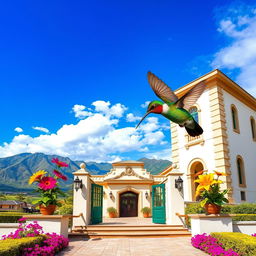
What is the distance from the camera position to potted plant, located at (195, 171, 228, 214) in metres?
8.46

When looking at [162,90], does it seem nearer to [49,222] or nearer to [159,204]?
[49,222]

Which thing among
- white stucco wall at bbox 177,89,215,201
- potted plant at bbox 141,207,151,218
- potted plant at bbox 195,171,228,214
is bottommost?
potted plant at bbox 141,207,151,218

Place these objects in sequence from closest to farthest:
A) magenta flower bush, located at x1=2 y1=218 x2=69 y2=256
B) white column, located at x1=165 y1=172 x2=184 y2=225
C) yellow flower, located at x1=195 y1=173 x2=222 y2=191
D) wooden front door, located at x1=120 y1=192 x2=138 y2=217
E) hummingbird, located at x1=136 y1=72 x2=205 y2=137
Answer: hummingbird, located at x1=136 y1=72 x2=205 y2=137 < magenta flower bush, located at x1=2 y1=218 x2=69 y2=256 < yellow flower, located at x1=195 y1=173 x2=222 y2=191 < white column, located at x1=165 y1=172 x2=184 y2=225 < wooden front door, located at x1=120 y1=192 x2=138 y2=217

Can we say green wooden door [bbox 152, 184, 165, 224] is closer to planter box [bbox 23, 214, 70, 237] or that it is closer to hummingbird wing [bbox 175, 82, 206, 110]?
planter box [bbox 23, 214, 70, 237]

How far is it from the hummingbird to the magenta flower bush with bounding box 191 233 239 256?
3942 mm

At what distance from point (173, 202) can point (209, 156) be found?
20.1 feet

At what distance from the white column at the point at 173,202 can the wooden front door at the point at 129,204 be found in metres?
11.6

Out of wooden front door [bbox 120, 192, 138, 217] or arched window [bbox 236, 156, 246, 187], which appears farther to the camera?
wooden front door [bbox 120, 192, 138, 217]

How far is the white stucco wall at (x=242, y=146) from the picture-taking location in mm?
16886

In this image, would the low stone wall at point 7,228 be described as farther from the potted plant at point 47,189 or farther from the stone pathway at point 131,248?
the stone pathway at point 131,248

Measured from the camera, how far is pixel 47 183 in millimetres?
8648

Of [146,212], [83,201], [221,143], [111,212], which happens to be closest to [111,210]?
[111,212]

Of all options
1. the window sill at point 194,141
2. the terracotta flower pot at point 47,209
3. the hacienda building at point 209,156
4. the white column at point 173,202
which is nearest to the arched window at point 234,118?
the hacienda building at point 209,156

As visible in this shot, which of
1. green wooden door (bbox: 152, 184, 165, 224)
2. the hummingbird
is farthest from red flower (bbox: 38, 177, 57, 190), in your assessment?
green wooden door (bbox: 152, 184, 165, 224)
